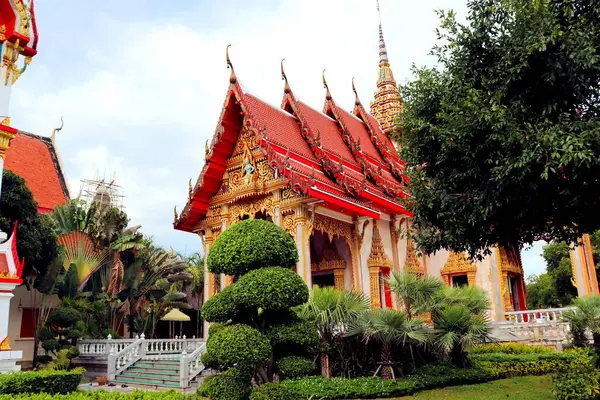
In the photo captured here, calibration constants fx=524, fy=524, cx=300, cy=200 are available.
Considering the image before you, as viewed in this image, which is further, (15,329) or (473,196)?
(15,329)

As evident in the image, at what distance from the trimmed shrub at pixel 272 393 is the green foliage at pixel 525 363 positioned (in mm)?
4589

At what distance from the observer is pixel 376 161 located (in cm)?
1620

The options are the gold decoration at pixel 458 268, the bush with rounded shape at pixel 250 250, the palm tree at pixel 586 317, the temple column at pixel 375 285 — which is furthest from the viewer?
the gold decoration at pixel 458 268

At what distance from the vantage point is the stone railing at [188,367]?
11.1m

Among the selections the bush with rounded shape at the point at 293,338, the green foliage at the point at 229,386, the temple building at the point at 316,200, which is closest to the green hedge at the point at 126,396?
the green foliage at the point at 229,386

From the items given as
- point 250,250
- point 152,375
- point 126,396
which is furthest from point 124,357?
point 126,396

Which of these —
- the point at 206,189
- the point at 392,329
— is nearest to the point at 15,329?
the point at 206,189

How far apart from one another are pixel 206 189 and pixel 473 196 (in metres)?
8.78

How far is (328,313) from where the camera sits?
29.6ft

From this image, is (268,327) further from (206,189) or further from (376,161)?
(376,161)

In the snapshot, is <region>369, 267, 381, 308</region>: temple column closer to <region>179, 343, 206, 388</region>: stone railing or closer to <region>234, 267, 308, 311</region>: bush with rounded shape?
<region>179, 343, 206, 388</region>: stone railing

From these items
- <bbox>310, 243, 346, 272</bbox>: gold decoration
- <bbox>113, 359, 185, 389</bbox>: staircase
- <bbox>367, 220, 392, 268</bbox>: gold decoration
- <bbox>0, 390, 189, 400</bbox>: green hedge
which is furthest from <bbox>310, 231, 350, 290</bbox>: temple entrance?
<bbox>0, 390, 189, 400</bbox>: green hedge

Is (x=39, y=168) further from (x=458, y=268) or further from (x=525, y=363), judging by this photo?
(x=525, y=363)

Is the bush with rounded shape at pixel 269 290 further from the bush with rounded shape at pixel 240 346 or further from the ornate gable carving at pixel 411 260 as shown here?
the ornate gable carving at pixel 411 260
